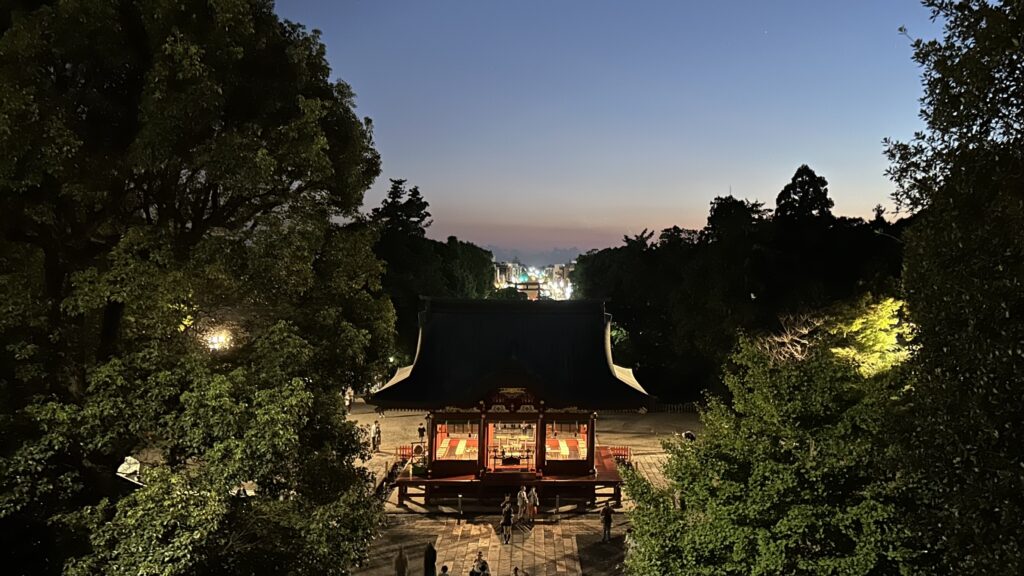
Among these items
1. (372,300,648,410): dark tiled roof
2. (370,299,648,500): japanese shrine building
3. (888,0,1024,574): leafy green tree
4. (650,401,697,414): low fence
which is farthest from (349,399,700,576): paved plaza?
(650,401,697,414): low fence

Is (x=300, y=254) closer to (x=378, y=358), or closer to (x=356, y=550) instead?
(x=378, y=358)

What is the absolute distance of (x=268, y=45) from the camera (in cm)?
767

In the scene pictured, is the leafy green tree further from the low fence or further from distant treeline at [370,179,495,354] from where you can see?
the low fence

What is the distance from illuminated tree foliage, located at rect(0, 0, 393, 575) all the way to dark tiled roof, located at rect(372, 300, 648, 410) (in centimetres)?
940

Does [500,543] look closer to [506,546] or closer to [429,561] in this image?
[506,546]

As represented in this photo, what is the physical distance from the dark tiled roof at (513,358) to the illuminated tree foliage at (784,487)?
9.56 m

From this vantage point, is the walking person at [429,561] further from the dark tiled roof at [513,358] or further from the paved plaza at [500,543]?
the dark tiled roof at [513,358]

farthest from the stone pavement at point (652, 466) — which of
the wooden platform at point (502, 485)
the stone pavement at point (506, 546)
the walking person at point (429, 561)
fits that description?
the walking person at point (429, 561)

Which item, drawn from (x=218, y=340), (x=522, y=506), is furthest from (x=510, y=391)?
(x=218, y=340)

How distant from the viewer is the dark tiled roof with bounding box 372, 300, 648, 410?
17.2 metres

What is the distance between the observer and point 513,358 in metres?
17.6

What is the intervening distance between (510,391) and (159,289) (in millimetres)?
12395

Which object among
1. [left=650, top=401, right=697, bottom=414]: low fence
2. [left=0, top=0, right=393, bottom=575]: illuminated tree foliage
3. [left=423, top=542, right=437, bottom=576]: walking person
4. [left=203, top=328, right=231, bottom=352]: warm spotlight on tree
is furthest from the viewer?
[left=650, top=401, right=697, bottom=414]: low fence

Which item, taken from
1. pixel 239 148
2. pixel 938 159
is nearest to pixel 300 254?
pixel 239 148
